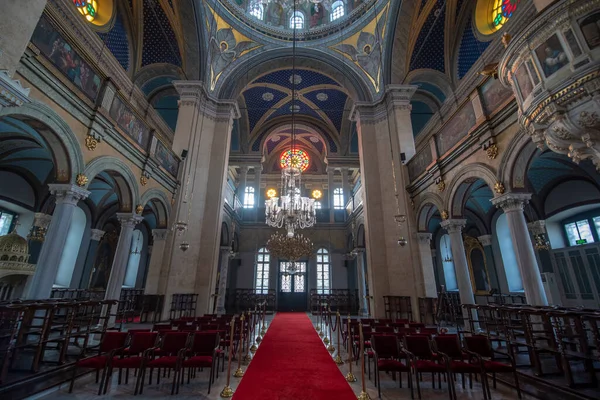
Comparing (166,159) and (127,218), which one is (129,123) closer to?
(166,159)

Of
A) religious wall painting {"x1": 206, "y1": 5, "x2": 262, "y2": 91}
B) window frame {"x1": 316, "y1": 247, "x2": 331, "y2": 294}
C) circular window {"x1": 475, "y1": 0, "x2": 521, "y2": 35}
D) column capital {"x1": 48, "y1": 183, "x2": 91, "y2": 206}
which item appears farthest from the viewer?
window frame {"x1": 316, "y1": 247, "x2": 331, "y2": 294}

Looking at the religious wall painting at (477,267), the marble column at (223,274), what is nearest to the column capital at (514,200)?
the religious wall painting at (477,267)

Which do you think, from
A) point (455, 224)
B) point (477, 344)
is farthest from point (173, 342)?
point (455, 224)

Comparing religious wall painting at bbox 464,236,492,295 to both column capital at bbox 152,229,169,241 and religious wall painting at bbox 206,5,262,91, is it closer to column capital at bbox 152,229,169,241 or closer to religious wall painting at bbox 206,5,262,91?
column capital at bbox 152,229,169,241

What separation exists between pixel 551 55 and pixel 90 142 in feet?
27.2

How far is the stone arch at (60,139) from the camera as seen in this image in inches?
186

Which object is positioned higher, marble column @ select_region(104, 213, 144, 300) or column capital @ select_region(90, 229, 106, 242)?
column capital @ select_region(90, 229, 106, 242)

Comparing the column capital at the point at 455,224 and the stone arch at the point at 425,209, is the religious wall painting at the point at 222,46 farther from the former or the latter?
the column capital at the point at 455,224

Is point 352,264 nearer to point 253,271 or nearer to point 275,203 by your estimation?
point 253,271

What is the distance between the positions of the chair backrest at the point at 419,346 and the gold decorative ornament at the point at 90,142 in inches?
281

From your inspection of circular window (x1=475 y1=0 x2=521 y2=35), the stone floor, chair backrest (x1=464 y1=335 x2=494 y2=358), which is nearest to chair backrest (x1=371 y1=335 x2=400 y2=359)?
the stone floor

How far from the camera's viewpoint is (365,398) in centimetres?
321

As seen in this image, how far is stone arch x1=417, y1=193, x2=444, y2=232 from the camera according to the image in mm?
8711

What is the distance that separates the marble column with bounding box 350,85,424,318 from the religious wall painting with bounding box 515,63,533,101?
5.72 meters
